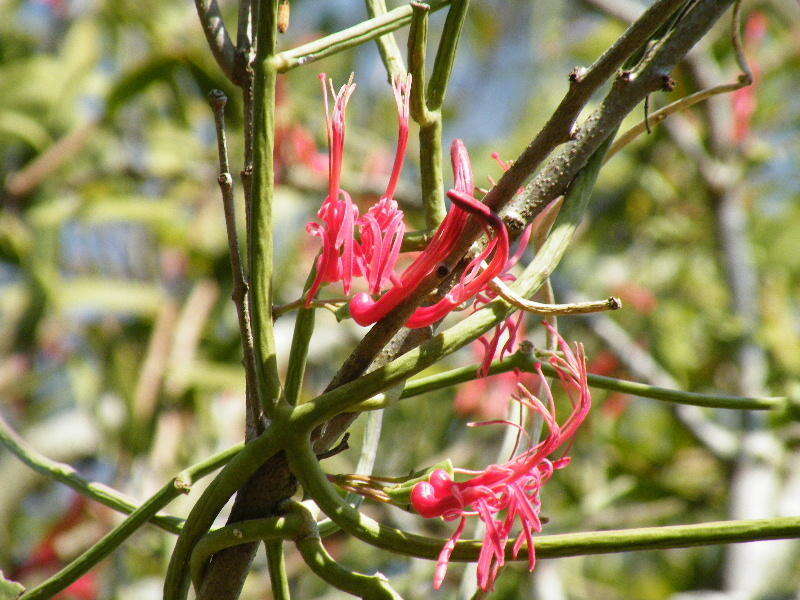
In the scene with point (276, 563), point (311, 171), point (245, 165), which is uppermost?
point (311, 171)

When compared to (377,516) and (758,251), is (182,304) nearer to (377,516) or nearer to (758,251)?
(377,516)

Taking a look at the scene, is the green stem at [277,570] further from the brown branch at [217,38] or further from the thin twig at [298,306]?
the brown branch at [217,38]

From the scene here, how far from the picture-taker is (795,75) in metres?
1.95

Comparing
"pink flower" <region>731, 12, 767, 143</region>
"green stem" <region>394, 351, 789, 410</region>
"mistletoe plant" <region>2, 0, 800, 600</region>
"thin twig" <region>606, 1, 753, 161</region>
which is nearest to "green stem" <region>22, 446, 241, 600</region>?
"mistletoe plant" <region>2, 0, 800, 600</region>

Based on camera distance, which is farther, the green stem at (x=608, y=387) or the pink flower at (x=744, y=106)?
the pink flower at (x=744, y=106)

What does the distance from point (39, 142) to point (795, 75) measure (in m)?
1.54

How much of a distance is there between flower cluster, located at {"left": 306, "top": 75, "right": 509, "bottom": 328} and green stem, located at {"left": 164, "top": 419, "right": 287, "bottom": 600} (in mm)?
60

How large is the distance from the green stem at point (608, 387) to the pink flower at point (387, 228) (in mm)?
45

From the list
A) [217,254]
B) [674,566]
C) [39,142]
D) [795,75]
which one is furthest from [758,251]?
[39,142]

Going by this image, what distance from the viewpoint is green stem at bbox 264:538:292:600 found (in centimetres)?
38

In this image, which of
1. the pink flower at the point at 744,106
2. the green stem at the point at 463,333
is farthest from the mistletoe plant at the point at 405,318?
the pink flower at the point at 744,106

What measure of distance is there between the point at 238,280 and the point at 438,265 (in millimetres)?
87

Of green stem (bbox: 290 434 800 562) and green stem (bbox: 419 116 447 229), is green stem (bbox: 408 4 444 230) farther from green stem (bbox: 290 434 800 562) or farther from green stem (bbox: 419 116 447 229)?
green stem (bbox: 290 434 800 562)

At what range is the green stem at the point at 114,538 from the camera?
1.22ft
